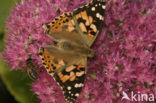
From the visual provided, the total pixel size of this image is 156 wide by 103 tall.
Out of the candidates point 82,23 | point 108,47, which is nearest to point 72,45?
point 82,23

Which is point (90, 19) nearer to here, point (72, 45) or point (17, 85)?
point (72, 45)

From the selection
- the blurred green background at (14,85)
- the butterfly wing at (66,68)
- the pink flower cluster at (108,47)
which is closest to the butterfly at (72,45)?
the butterfly wing at (66,68)

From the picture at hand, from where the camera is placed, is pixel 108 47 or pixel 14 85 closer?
pixel 108 47

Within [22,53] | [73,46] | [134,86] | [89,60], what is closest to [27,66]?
[22,53]

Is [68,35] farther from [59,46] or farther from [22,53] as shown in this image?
[22,53]

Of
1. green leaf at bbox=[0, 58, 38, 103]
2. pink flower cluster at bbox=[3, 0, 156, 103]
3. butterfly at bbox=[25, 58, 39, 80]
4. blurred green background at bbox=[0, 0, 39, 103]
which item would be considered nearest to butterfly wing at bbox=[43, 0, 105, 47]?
pink flower cluster at bbox=[3, 0, 156, 103]

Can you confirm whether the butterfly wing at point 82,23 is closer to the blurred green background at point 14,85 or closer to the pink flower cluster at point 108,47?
the pink flower cluster at point 108,47

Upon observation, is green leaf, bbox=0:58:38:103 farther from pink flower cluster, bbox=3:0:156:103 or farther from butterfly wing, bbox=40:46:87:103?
butterfly wing, bbox=40:46:87:103
